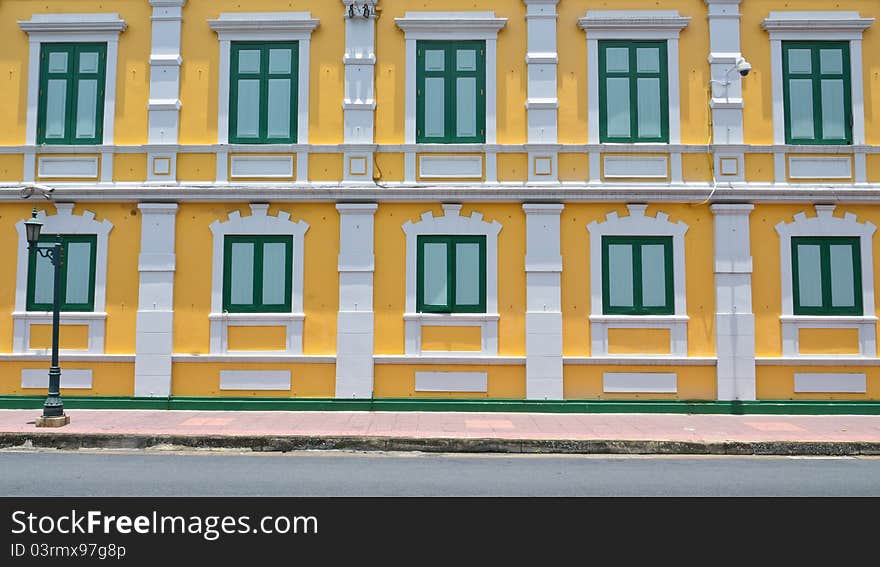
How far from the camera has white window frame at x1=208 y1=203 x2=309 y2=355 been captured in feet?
46.8

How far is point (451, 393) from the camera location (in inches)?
557

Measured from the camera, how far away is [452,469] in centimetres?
966

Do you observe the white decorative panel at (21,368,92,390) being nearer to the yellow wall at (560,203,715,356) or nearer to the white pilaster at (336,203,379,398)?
the white pilaster at (336,203,379,398)

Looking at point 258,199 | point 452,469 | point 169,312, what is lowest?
point 452,469

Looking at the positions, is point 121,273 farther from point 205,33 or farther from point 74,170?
point 205,33

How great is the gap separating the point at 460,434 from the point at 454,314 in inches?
129

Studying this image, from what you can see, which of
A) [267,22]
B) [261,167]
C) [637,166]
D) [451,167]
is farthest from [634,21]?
[261,167]

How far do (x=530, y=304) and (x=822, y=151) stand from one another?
6.11 metres

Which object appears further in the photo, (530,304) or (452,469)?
(530,304)

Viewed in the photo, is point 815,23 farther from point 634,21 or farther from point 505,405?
point 505,405

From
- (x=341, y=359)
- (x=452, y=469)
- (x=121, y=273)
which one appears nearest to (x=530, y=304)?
(x=341, y=359)

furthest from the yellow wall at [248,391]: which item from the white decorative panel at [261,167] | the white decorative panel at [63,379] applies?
the white decorative panel at [261,167]

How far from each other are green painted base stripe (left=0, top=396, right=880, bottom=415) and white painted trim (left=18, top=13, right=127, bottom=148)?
5094 millimetres

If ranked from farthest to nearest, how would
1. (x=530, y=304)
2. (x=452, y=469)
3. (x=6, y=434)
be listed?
(x=530, y=304) < (x=6, y=434) < (x=452, y=469)
